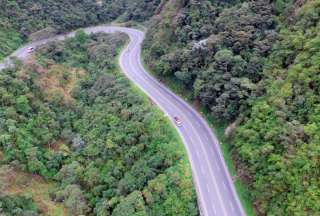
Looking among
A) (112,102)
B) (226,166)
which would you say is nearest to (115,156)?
(112,102)

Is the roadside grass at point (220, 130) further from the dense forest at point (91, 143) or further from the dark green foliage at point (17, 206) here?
the dark green foliage at point (17, 206)

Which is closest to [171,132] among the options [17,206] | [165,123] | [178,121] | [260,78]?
[165,123]

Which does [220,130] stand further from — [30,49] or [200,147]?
[30,49]

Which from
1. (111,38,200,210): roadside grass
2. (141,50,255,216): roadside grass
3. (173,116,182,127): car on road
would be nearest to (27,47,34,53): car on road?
(111,38,200,210): roadside grass

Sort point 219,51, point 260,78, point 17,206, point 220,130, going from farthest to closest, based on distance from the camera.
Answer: point 219,51 → point 220,130 → point 260,78 → point 17,206

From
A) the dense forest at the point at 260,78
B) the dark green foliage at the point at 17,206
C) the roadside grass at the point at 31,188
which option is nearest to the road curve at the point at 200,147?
the dense forest at the point at 260,78

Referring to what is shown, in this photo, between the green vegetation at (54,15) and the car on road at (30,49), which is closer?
the car on road at (30,49)
